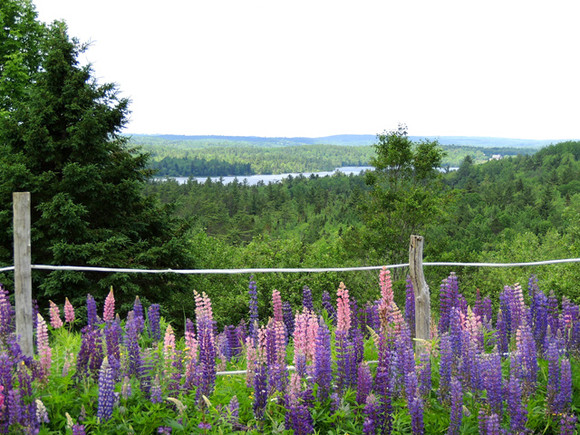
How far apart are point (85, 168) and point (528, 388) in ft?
68.8

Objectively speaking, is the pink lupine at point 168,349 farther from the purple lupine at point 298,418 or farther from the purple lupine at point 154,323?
the purple lupine at point 154,323

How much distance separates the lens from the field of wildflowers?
3.82m

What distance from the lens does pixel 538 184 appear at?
97125mm

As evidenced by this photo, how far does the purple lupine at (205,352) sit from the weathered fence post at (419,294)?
→ 1.81 metres

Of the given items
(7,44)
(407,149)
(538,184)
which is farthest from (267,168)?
(7,44)

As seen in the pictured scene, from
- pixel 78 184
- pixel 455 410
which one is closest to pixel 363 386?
pixel 455 410

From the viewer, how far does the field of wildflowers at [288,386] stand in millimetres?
3822

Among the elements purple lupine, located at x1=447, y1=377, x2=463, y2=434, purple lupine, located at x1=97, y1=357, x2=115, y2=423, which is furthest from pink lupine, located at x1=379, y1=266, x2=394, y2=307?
purple lupine, located at x1=97, y1=357, x2=115, y2=423

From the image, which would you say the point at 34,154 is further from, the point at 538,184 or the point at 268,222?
the point at 538,184

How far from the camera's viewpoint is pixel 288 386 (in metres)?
3.93

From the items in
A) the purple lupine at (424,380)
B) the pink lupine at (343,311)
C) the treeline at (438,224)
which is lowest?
the treeline at (438,224)

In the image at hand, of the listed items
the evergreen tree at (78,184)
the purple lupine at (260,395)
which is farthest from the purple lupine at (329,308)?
the evergreen tree at (78,184)

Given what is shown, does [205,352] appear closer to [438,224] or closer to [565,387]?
[565,387]

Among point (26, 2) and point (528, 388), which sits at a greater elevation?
point (26, 2)
